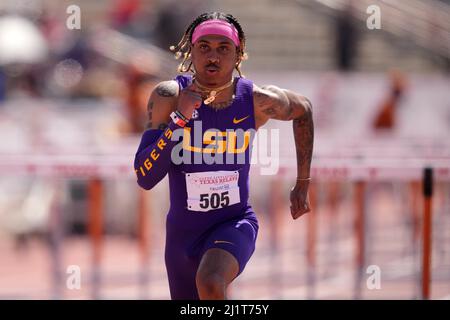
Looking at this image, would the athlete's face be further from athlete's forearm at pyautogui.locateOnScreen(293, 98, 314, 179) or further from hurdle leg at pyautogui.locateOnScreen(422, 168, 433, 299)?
hurdle leg at pyautogui.locateOnScreen(422, 168, 433, 299)

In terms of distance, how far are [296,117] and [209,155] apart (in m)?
0.66

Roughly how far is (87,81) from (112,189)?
5058mm

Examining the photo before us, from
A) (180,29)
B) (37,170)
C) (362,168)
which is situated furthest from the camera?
(180,29)

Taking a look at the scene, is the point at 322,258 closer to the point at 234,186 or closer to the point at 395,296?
the point at 395,296

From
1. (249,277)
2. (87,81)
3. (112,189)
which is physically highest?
(87,81)

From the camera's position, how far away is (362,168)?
27.5 feet

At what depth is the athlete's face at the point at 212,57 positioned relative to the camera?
5633 mm

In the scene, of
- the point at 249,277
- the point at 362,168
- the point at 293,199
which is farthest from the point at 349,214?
the point at 293,199

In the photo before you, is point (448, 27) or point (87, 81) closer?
point (87, 81)

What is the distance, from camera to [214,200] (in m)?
5.86

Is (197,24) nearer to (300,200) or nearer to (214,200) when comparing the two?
(214,200)

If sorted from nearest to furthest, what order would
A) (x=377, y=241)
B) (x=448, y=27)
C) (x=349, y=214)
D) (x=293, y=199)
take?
(x=293, y=199) < (x=377, y=241) < (x=349, y=214) < (x=448, y=27)

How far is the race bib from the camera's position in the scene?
584cm

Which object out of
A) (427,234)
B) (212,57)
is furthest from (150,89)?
(212,57)
